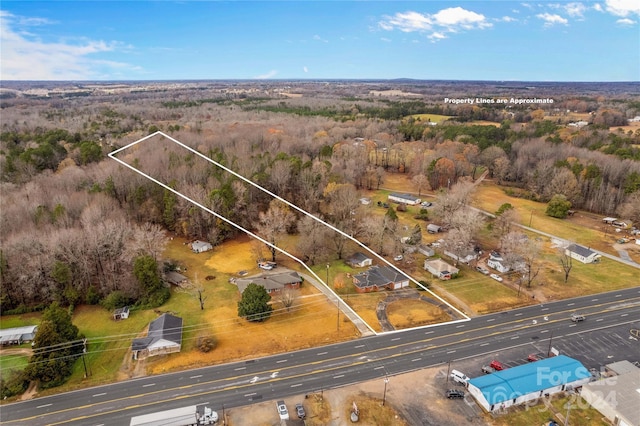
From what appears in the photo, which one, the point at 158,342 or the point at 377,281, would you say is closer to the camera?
the point at 158,342

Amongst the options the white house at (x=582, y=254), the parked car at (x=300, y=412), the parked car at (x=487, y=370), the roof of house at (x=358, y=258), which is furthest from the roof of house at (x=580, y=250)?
the parked car at (x=300, y=412)

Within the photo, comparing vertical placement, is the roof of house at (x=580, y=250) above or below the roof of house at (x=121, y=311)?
above

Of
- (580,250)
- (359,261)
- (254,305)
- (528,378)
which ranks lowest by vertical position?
(359,261)

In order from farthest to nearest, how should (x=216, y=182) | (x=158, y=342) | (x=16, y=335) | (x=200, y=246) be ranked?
(x=216, y=182), (x=200, y=246), (x=16, y=335), (x=158, y=342)

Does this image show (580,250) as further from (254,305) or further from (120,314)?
(120,314)

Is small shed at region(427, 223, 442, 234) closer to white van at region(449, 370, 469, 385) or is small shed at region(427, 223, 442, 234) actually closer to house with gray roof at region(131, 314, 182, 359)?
white van at region(449, 370, 469, 385)

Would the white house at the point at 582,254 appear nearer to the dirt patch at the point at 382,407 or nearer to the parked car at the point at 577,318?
the parked car at the point at 577,318

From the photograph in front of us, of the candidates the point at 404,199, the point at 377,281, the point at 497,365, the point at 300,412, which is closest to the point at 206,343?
the point at 300,412

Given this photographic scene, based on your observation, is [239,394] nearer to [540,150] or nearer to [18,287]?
[18,287]
